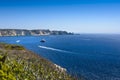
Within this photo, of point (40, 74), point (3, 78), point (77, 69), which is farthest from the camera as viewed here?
point (77, 69)

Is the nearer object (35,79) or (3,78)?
(3,78)

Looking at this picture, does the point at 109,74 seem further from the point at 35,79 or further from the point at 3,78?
the point at 3,78

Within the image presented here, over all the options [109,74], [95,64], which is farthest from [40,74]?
[95,64]

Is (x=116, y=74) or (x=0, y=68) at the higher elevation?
(x=0, y=68)

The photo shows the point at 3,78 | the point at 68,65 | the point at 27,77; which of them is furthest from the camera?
the point at 68,65

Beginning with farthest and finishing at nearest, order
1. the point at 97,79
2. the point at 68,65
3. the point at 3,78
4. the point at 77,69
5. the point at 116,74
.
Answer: the point at 68,65, the point at 77,69, the point at 116,74, the point at 97,79, the point at 3,78

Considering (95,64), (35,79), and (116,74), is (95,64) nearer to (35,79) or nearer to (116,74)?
(116,74)

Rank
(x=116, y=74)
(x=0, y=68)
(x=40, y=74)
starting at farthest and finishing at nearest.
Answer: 1. (x=116, y=74)
2. (x=40, y=74)
3. (x=0, y=68)

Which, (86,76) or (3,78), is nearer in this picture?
(3,78)

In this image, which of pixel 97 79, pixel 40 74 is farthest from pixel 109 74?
pixel 40 74
